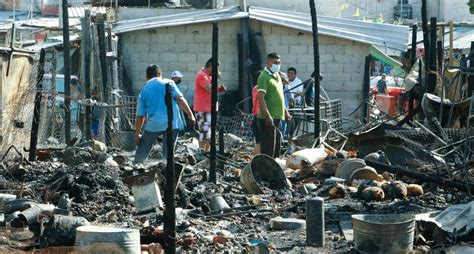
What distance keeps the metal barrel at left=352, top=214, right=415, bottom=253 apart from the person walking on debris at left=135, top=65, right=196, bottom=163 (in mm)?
4624

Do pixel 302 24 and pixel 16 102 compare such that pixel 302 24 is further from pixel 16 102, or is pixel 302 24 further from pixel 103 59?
pixel 16 102

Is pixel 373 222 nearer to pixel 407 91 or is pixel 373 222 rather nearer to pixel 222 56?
pixel 407 91

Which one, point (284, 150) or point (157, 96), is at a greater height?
point (157, 96)

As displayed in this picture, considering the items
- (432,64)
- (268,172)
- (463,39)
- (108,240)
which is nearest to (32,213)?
(108,240)

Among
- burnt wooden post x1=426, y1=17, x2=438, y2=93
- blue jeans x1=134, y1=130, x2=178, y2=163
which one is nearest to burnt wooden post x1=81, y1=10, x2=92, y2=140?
blue jeans x1=134, y1=130, x2=178, y2=163

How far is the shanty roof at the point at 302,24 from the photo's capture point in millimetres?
22062

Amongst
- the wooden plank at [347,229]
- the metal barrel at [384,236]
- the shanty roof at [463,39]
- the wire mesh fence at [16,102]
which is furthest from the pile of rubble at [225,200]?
the shanty roof at [463,39]

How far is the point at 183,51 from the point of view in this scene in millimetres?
22922

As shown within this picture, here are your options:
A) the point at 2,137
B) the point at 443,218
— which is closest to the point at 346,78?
the point at 2,137

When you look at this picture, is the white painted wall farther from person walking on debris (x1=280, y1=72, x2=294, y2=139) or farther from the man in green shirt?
the man in green shirt

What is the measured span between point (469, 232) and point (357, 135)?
19.8 ft

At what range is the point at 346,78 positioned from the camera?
22359 millimetres

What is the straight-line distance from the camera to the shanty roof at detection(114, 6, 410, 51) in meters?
22.1

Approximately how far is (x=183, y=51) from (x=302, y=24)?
2.71 meters
